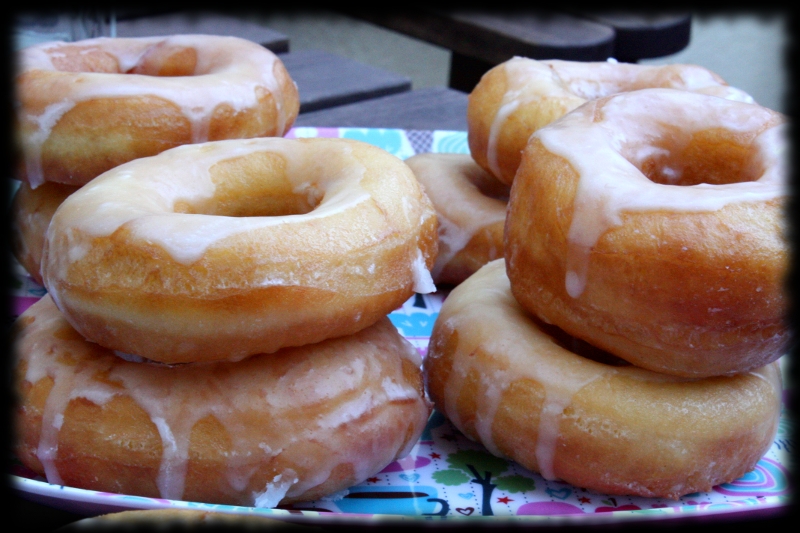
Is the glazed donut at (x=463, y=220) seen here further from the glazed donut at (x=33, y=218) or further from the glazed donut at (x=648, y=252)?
the glazed donut at (x=33, y=218)

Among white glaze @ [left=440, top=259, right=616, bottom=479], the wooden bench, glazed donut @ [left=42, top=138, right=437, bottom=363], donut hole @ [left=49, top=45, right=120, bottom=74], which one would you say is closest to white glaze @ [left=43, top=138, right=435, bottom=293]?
glazed donut @ [left=42, top=138, right=437, bottom=363]

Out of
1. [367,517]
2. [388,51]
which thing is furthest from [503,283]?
[388,51]

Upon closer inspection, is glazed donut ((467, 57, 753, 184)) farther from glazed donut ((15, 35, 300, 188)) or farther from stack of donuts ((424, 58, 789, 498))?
glazed donut ((15, 35, 300, 188))

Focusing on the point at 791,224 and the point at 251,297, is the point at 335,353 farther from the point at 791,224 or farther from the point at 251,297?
the point at 791,224

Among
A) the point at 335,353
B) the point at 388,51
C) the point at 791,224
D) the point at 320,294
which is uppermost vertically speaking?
the point at 791,224

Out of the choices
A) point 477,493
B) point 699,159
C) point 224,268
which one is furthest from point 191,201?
point 699,159

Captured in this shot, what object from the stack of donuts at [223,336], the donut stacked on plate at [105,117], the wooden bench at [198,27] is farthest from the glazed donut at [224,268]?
the wooden bench at [198,27]
